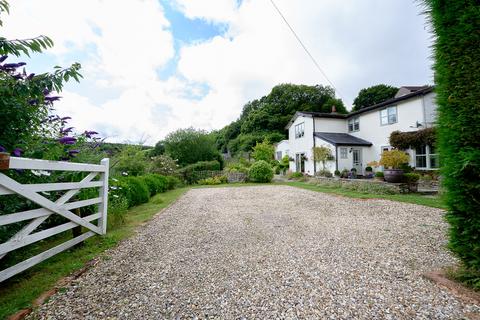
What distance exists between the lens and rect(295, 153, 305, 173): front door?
746 inches

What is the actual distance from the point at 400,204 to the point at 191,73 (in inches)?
463

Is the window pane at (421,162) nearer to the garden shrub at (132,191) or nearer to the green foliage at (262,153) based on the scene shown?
the green foliage at (262,153)

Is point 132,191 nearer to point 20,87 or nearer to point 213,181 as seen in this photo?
point 20,87

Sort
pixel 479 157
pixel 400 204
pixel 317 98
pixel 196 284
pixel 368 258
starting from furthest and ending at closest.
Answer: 1. pixel 317 98
2. pixel 400 204
3. pixel 368 258
4. pixel 196 284
5. pixel 479 157

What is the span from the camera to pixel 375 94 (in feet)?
110

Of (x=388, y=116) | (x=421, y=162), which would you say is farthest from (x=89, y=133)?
(x=388, y=116)

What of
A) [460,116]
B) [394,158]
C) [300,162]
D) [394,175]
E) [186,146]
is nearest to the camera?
[460,116]

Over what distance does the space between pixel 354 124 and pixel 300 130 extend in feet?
14.9

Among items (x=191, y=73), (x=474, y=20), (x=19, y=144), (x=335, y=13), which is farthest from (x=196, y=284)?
(x=191, y=73)

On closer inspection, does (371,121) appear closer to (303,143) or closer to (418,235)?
(303,143)

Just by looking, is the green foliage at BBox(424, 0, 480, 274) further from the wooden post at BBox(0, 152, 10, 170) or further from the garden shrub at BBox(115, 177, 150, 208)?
the garden shrub at BBox(115, 177, 150, 208)

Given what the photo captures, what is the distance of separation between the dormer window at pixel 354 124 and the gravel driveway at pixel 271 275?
569 inches

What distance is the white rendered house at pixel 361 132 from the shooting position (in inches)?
484

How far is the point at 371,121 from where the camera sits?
1573cm
